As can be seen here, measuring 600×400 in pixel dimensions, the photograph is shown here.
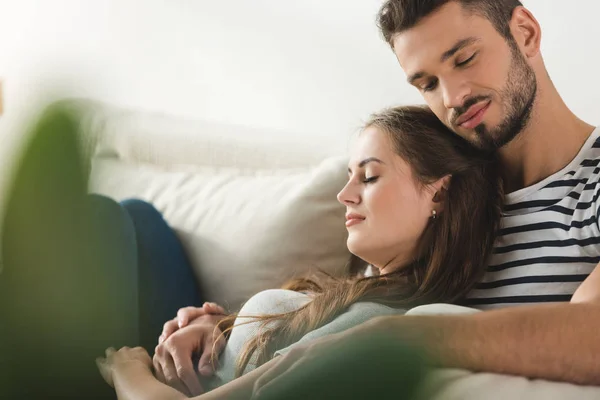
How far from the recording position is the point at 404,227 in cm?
111

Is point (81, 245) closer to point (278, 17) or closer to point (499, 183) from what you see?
point (499, 183)

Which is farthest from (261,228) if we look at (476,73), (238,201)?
(476,73)

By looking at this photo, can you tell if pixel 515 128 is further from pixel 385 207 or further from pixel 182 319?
pixel 182 319

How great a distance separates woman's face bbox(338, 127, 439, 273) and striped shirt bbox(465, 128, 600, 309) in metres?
0.13

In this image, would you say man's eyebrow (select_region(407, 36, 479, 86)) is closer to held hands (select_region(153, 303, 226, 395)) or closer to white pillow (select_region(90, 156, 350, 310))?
white pillow (select_region(90, 156, 350, 310))

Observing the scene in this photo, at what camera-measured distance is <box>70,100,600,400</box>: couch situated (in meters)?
1.30

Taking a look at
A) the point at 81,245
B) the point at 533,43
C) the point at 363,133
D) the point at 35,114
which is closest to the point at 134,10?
the point at 363,133

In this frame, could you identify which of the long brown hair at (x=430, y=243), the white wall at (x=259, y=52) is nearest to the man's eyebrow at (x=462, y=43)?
the long brown hair at (x=430, y=243)

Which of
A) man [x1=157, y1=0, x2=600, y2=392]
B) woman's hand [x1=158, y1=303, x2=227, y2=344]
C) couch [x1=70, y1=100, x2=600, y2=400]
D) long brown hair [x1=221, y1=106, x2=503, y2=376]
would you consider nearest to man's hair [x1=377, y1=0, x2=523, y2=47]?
man [x1=157, y1=0, x2=600, y2=392]

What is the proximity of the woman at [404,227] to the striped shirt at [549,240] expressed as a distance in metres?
0.03

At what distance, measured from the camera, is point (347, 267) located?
1.30m

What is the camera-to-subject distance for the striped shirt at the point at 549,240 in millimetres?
983

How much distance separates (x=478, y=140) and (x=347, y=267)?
36cm

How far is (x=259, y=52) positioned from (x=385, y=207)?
0.93 meters
